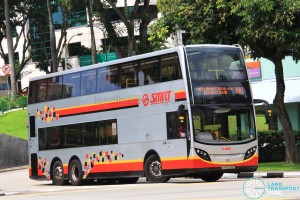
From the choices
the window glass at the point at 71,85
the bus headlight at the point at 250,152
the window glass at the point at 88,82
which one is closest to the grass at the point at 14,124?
the window glass at the point at 71,85

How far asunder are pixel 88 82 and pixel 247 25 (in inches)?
267

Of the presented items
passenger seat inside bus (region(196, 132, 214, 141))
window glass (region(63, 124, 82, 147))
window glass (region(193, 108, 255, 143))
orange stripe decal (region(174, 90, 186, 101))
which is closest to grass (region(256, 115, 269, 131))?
window glass (region(63, 124, 82, 147))

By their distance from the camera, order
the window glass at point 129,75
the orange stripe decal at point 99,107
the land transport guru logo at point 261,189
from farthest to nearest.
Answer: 1. the orange stripe decal at point 99,107
2. the window glass at point 129,75
3. the land transport guru logo at point 261,189

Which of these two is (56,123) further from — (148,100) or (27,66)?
(27,66)

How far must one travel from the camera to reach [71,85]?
102ft

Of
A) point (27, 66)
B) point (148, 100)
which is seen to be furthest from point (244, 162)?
point (27, 66)

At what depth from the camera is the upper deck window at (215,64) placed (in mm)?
26016

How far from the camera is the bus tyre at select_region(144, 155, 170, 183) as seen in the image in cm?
2694

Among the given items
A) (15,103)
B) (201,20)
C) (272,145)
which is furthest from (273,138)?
(15,103)

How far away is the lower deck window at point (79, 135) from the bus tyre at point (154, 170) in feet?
7.08

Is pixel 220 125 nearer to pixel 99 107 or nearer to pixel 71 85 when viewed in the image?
pixel 99 107

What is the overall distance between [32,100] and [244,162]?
431 inches

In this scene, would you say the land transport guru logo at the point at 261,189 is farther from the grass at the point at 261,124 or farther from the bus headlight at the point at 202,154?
the grass at the point at 261,124

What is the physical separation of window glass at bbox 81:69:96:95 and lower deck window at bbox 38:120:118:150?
122 cm
